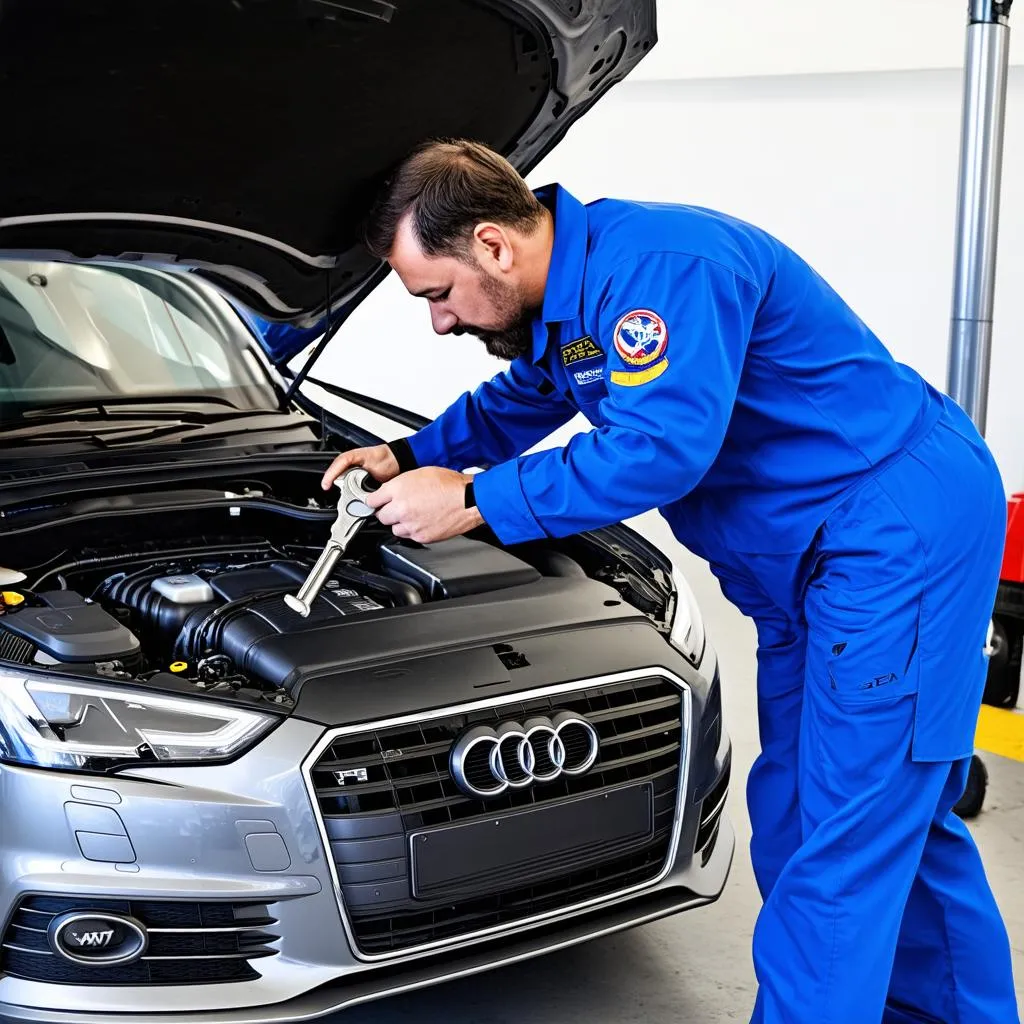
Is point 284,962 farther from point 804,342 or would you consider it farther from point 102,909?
point 804,342

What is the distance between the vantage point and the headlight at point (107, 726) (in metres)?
1.73

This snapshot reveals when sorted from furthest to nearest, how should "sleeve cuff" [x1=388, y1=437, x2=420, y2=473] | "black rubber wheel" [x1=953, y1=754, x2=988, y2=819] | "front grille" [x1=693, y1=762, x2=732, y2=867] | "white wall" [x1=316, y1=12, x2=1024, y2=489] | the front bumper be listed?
"white wall" [x1=316, y1=12, x2=1024, y2=489], "black rubber wheel" [x1=953, y1=754, x2=988, y2=819], "sleeve cuff" [x1=388, y1=437, x2=420, y2=473], "front grille" [x1=693, y1=762, x2=732, y2=867], the front bumper

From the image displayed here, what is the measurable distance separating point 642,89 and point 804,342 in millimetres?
5125

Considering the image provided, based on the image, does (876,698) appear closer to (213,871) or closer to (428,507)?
(428,507)

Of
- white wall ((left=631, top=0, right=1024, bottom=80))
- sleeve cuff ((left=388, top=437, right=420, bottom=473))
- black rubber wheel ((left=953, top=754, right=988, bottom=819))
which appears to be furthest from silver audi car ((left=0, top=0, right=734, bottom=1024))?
white wall ((left=631, top=0, right=1024, bottom=80))

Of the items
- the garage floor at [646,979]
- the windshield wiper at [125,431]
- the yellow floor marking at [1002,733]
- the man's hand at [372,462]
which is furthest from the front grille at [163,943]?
the yellow floor marking at [1002,733]

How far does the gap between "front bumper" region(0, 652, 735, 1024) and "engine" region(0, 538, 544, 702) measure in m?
0.16

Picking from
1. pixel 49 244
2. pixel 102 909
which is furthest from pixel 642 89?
pixel 102 909

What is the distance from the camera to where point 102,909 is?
67.5 inches

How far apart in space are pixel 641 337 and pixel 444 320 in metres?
0.37

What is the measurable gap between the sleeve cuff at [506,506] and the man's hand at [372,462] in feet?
1.33

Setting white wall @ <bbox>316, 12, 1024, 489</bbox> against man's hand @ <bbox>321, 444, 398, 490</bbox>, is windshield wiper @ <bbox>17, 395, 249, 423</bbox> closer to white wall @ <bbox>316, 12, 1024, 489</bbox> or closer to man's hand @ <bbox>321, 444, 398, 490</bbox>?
man's hand @ <bbox>321, 444, 398, 490</bbox>

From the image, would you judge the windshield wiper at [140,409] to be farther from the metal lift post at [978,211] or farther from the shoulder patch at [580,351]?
the metal lift post at [978,211]

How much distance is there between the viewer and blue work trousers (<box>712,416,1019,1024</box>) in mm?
1816
